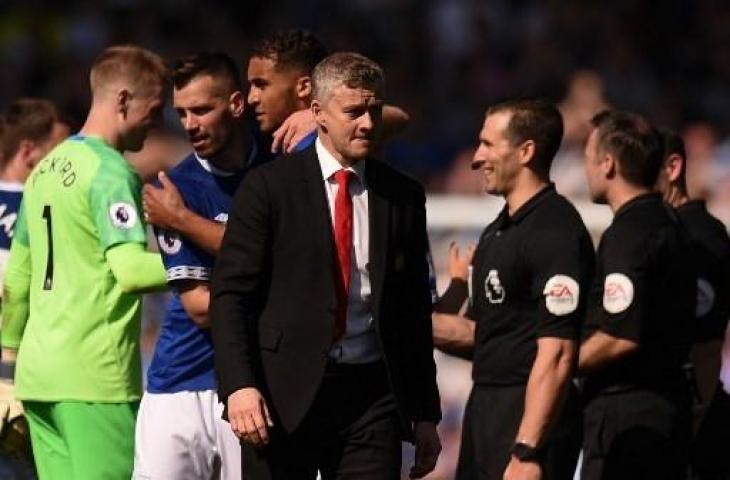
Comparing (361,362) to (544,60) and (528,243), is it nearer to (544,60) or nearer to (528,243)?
(528,243)

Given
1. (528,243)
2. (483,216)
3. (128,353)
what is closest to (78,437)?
(128,353)

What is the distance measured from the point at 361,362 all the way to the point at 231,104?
4.21 ft

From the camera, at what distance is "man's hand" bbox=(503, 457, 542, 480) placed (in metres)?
8.11

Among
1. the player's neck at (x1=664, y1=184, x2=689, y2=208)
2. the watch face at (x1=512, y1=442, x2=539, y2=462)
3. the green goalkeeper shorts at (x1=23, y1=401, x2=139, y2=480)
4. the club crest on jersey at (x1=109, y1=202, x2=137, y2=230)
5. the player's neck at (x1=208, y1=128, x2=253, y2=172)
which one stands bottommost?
the green goalkeeper shorts at (x1=23, y1=401, x2=139, y2=480)

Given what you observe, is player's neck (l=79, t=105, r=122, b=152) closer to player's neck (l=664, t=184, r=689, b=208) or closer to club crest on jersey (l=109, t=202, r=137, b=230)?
club crest on jersey (l=109, t=202, r=137, b=230)

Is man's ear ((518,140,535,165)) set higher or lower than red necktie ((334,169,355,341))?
higher

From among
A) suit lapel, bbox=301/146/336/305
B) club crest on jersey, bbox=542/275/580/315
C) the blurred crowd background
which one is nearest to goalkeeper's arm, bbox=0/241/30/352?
suit lapel, bbox=301/146/336/305

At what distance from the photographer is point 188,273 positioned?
823cm

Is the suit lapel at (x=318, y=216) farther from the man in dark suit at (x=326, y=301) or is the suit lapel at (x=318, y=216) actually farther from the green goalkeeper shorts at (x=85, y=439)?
the green goalkeeper shorts at (x=85, y=439)

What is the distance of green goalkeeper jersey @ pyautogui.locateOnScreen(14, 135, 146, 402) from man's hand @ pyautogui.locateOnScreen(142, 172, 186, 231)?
32 cm

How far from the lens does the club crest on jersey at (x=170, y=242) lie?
8227mm

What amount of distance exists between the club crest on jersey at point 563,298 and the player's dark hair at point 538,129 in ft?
1.98

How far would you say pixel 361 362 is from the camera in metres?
7.75

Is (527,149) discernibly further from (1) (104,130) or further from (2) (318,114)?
(1) (104,130)
